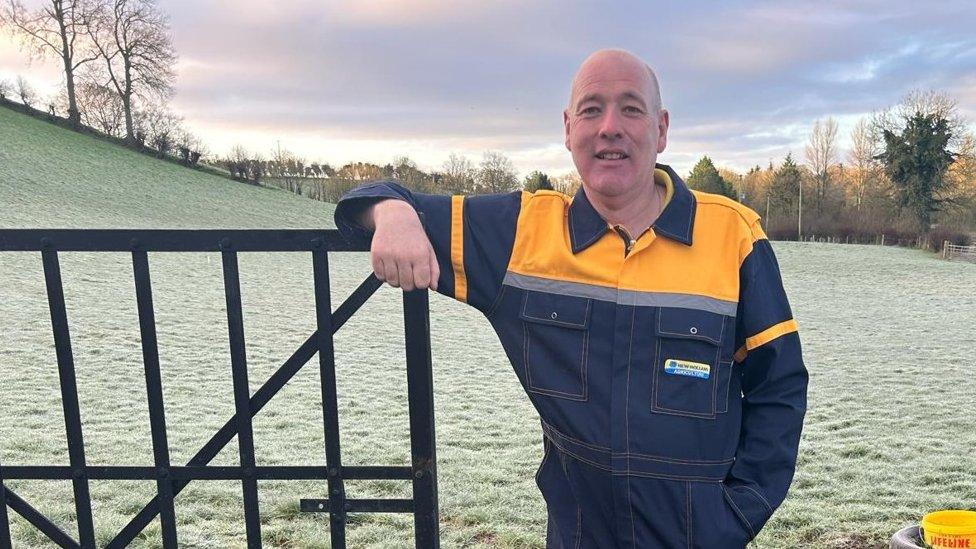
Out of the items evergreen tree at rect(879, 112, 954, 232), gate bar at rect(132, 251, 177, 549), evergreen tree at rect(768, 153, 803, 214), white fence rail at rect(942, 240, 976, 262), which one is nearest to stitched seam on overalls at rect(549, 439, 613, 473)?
gate bar at rect(132, 251, 177, 549)

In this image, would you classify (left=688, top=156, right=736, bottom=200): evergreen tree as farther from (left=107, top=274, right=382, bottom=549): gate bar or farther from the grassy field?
(left=107, top=274, right=382, bottom=549): gate bar

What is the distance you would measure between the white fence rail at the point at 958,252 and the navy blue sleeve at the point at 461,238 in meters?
36.8

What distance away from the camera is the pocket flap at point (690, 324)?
6.16 ft

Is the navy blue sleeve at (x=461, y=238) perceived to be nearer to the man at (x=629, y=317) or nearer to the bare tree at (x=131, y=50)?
the man at (x=629, y=317)

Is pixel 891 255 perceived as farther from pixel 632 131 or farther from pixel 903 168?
pixel 632 131

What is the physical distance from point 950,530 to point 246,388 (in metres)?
2.62

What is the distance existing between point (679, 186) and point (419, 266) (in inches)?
33.7

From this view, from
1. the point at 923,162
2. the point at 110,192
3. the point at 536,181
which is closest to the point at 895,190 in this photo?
the point at 923,162

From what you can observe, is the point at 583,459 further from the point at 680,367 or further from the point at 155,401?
the point at 155,401

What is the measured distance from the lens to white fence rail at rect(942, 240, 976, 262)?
3177 centimetres

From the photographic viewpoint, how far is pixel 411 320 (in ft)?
6.75

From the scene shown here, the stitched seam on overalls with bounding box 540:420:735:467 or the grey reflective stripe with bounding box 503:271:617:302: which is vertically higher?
the grey reflective stripe with bounding box 503:271:617:302

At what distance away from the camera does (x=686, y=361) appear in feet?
6.20

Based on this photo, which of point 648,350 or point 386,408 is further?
point 386,408
